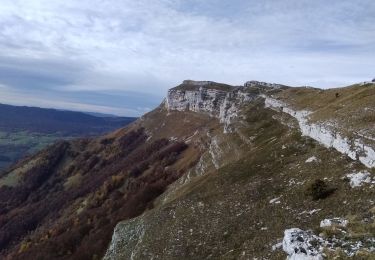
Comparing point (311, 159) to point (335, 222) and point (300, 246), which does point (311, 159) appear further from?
point (300, 246)

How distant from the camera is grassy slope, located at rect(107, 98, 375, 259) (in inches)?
1180

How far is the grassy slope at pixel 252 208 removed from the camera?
2998 centimetres

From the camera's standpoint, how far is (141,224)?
170ft

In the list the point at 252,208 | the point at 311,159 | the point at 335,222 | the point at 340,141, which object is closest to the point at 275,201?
the point at 252,208

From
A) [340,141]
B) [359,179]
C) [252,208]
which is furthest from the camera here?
[340,141]

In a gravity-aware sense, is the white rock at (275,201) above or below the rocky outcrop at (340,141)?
below

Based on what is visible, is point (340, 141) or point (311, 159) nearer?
point (340, 141)

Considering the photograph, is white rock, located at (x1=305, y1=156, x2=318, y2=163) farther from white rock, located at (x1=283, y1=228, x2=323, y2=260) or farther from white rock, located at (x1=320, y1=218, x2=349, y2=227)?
white rock, located at (x1=283, y1=228, x2=323, y2=260)

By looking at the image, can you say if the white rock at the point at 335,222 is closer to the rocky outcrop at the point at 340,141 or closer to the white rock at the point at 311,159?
the rocky outcrop at the point at 340,141

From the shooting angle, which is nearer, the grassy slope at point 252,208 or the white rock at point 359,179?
the grassy slope at point 252,208

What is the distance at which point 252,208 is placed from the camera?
37.4 metres

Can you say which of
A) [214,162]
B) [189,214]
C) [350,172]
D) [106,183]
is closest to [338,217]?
[350,172]

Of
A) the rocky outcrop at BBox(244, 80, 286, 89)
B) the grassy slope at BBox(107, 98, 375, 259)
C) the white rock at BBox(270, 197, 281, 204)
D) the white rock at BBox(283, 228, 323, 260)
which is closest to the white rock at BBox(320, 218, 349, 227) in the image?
the grassy slope at BBox(107, 98, 375, 259)

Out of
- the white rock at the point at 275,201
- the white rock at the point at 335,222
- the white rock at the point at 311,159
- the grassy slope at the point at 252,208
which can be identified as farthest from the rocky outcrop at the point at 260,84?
the white rock at the point at 335,222
